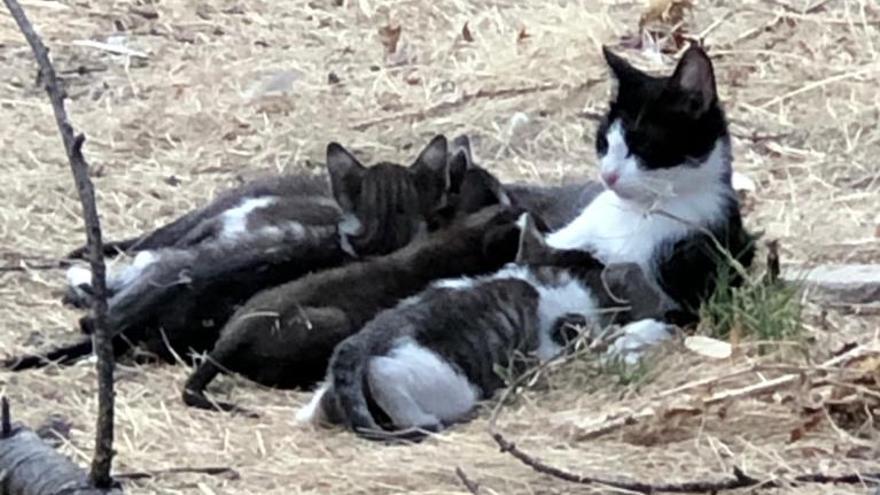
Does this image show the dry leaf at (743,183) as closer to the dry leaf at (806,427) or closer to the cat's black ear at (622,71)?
the cat's black ear at (622,71)

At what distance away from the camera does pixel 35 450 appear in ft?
12.4

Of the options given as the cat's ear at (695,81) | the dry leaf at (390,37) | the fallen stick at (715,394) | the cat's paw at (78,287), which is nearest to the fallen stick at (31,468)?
the fallen stick at (715,394)

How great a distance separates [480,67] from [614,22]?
64 centimetres

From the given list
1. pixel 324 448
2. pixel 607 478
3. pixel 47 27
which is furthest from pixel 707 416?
pixel 47 27

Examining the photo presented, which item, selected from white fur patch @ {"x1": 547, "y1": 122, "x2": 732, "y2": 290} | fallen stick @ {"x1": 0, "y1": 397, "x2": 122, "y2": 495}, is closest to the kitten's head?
white fur patch @ {"x1": 547, "y1": 122, "x2": 732, "y2": 290}

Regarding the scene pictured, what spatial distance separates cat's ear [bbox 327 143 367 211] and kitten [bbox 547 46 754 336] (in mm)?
704

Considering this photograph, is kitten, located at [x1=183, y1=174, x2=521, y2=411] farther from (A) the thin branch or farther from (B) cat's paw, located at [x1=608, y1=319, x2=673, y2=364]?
(A) the thin branch

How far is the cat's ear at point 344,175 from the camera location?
5.59 meters

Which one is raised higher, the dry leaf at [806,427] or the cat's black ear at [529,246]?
the cat's black ear at [529,246]

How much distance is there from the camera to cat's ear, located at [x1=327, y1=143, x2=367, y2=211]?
5.59m

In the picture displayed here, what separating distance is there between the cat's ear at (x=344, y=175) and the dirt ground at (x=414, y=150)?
78 cm

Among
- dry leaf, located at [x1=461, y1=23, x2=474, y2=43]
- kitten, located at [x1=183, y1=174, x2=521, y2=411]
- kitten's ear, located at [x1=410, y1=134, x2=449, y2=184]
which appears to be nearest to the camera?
kitten, located at [x1=183, y1=174, x2=521, y2=411]

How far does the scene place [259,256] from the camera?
5.14 meters

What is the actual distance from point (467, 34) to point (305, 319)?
381 cm
